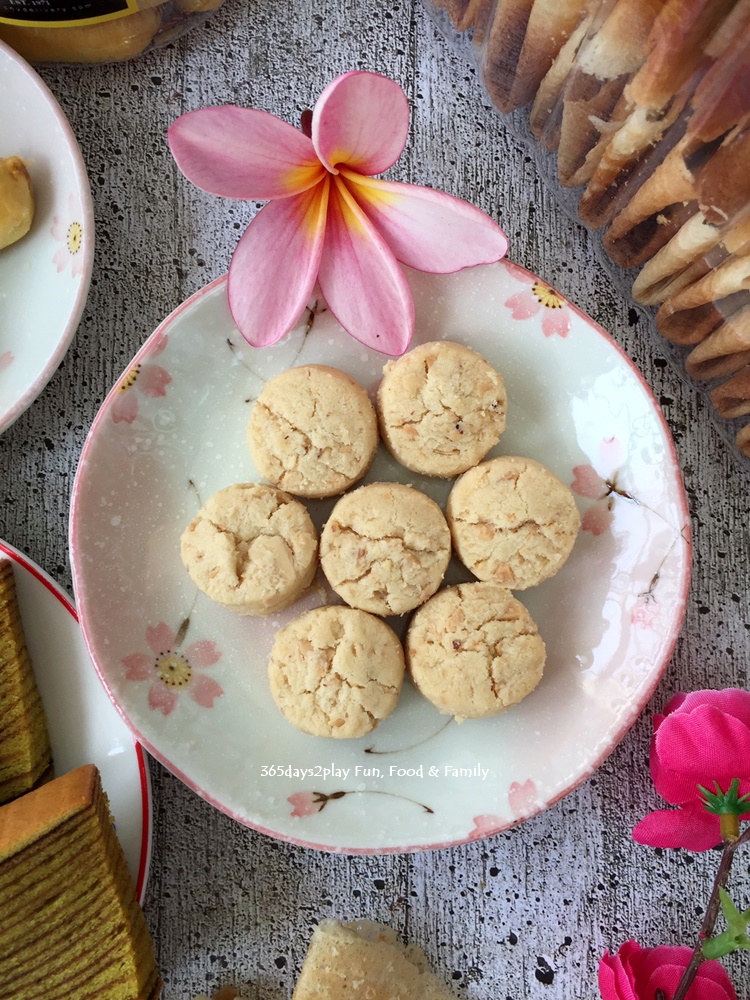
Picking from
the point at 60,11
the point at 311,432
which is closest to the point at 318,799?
the point at 311,432

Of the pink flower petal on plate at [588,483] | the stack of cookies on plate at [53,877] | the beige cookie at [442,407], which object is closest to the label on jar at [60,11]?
the beige cookie at [442,407]

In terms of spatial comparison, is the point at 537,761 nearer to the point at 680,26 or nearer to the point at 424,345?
the point at 424,345

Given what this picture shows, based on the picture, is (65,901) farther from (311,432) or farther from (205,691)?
(311,432)

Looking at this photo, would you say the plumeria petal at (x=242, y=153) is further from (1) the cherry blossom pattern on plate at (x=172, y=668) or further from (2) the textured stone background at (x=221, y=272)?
(1) the cherry blossom pattern on plate at (x=172, y=668)

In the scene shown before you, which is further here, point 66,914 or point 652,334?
point 652,334

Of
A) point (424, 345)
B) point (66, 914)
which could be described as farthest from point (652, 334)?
point (66, 914)

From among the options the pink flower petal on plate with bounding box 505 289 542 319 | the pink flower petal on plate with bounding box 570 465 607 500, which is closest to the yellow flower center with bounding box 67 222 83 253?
the pink flower petal on plate with bounding box 505 289 542 319

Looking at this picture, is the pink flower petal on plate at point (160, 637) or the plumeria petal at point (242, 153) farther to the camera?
the pink flower petal on plate at point (160, 637)
